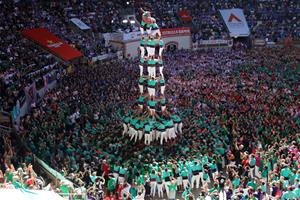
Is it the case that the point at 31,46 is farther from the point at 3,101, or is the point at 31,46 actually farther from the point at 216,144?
the point at 216,144

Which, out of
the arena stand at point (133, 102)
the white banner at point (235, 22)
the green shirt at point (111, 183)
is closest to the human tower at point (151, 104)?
the arena stand at point (133, 102)

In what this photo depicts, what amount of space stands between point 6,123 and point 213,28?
3769cm

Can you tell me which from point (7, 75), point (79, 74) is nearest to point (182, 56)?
point (79, 74)

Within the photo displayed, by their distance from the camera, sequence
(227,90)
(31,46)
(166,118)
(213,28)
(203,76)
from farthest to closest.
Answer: (213,28), (31,46), (203,76), (227,90), (166,118)

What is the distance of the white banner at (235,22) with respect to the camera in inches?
2208

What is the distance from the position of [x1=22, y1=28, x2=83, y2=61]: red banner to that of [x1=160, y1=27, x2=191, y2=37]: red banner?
13.1 metres

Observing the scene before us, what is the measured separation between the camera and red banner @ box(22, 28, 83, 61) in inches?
1598

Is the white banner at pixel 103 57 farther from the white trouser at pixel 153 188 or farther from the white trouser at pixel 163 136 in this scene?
the white trouser at pixel 153 188

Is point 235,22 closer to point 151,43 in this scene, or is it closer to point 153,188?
point 151,43

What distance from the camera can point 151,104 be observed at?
2402cm

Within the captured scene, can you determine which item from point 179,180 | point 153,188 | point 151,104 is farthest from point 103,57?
point 153,188

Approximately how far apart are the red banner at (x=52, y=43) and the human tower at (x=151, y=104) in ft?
57.1

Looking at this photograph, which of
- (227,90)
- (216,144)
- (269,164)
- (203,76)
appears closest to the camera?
(269,164)

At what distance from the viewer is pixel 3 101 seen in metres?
24.9
